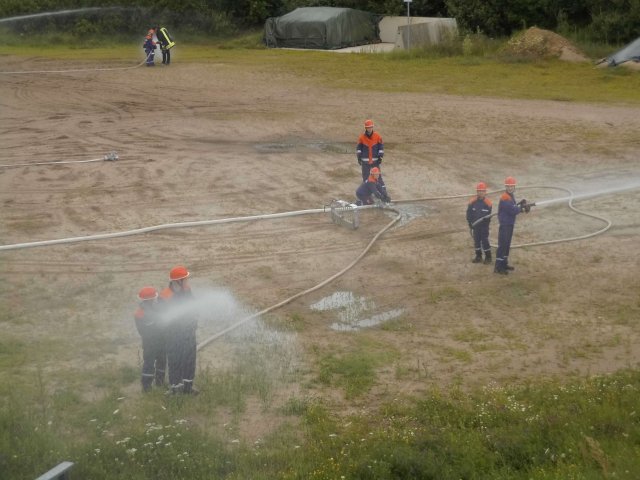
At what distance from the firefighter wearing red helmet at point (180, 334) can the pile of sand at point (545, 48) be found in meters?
26.0

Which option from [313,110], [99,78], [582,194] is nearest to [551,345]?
[582,194]

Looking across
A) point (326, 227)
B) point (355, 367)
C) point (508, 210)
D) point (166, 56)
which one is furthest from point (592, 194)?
point (166, 56)

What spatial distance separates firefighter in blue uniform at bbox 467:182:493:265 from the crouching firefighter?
113 inches

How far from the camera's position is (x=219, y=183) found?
1930cm

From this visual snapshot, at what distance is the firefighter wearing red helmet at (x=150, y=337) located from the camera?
9.88 metres

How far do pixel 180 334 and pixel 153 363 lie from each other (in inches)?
23.4

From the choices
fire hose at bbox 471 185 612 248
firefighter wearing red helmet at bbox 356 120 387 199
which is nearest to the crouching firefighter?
firefighter wearing red helmet at bbox 356 120 387 199

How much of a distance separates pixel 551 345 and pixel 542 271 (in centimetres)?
299

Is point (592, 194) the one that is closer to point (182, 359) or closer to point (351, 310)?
point (351, 310)

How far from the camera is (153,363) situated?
10180 mm

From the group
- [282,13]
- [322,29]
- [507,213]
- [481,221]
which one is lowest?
[481,221]

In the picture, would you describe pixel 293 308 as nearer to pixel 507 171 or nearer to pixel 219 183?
pixel 219 183

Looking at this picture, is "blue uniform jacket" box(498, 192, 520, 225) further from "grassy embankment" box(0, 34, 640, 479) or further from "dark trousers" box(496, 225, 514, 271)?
"grassy embankment" box(0, 34, 640, 479)

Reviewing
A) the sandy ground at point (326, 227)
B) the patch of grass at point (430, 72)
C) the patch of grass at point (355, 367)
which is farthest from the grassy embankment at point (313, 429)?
the patch of grass at point (430, 72)
